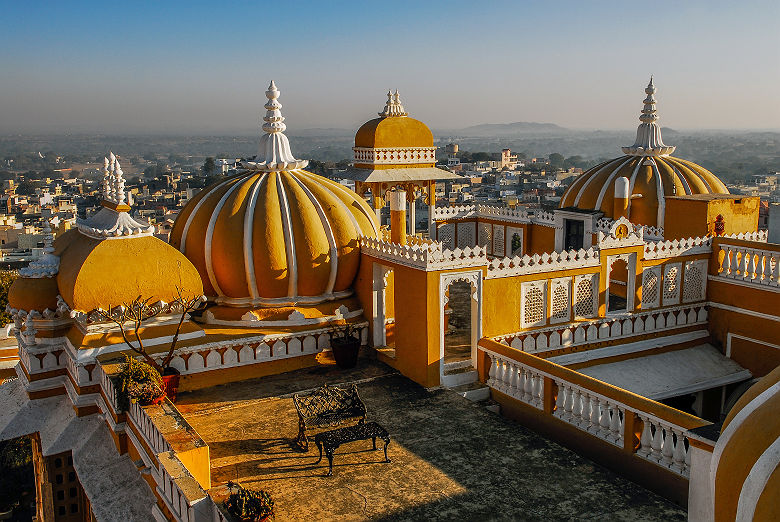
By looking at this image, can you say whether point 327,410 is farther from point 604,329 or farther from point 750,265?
point 750,265

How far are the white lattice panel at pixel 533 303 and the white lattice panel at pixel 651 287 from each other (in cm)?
266

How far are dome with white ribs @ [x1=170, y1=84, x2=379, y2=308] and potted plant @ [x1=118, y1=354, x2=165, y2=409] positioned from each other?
12.1 feet

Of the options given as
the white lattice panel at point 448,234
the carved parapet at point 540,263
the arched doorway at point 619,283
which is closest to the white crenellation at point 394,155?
the white lattice panel at point 448,234

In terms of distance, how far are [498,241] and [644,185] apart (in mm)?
4653

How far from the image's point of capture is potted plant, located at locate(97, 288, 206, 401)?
1086 cm

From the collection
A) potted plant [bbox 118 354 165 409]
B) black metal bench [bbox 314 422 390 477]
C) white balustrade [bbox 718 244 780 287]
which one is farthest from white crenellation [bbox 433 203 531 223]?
potted plant [bbox 118 354 165 409]

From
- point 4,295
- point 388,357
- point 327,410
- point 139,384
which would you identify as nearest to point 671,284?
point 388,357

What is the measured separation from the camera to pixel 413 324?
1202cm

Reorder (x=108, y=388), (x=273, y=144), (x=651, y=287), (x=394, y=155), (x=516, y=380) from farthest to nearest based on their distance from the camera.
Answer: (x=394, y=155) → (x=651, y=287) → (x=273, y=144) → (x=516, y=380) → (x=108, y=388)

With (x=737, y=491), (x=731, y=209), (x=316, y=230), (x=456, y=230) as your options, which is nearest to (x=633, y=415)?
(x=737, y=491)

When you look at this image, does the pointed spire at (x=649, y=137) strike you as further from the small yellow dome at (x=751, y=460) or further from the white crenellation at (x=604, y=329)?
A: the small yellow dome at (x=751, y=460)

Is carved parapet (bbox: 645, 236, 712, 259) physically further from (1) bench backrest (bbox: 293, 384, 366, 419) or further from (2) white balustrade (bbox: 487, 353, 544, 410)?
(1) bench backrest (bbox: 293, 384, 366, 419)

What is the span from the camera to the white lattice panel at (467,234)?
22.1 m

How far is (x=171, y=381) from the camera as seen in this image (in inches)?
432
